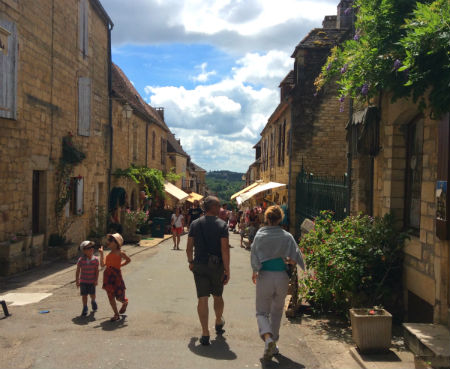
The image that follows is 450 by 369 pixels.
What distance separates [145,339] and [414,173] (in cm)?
418

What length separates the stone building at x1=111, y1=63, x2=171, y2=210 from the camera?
17.7m

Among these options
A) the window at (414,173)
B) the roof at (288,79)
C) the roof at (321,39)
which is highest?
the roof at (321,39)

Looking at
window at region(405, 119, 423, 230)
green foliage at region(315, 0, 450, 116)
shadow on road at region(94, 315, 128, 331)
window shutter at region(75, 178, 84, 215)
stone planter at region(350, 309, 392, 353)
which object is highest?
green foliage at region(315, 0, 450, 116)

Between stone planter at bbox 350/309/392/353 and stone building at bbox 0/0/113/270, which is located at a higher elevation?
stone building at bbox 0/0/113/270

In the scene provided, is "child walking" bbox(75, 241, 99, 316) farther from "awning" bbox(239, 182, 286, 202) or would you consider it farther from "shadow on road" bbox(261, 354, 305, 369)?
"awning" bbox(239, 182, 286, 202)

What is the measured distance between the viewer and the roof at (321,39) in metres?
16.7

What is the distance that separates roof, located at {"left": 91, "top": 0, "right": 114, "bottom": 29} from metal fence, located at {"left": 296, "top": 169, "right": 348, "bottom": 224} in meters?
8.67

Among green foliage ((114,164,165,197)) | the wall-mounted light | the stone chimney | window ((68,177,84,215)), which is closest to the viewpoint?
the wall-mounted light

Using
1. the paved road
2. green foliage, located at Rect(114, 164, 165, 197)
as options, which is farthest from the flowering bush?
green foliage, located at Rect(114, 164, 165, 197)

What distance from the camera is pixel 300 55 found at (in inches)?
661

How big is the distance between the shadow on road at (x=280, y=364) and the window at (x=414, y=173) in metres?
2.76

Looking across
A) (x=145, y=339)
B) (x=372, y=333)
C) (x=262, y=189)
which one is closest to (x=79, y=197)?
(x=262, y=189)

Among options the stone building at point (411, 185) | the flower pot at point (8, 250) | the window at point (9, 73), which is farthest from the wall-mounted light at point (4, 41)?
the stone building at point (411, 185)

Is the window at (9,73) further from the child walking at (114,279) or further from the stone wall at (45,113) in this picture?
the child walking at (114,279)
